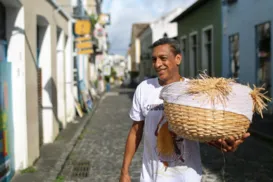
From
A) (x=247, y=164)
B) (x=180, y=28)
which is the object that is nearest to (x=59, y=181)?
(x=247, y=164)

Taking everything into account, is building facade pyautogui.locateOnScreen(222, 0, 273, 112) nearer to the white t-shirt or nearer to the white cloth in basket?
the white t-shirt

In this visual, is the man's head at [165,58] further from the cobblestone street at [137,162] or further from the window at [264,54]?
the window at [264,54]

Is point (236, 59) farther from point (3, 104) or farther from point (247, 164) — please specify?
point (3, 104)

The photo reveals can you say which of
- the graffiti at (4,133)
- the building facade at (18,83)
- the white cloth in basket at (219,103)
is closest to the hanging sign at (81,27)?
the building facade at (18,83)

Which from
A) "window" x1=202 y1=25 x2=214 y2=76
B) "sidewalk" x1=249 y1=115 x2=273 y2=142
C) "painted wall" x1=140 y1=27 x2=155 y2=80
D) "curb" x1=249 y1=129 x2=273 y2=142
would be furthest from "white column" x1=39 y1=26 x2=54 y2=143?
"painted wall" x1=140 y1=27 x2=155 y2=80

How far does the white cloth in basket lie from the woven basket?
0.08ft

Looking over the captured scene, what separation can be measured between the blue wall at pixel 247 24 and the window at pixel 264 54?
193 millimetres

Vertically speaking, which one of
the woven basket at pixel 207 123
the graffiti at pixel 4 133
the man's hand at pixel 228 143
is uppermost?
the woven basket at pixel 207 123

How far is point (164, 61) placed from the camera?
9.66 ft

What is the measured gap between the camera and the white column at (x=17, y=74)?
264 inches

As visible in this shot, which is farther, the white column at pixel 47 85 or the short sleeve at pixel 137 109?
the white column at pixel 47 85

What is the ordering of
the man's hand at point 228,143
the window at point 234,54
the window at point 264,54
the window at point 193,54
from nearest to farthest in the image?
1. the man's hand at point 228,143
2. the window at point 264,54
3. the window at point 234,54
4. the window at point 193,54

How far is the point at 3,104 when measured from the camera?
6145 millimetres

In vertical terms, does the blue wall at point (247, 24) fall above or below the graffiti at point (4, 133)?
above
